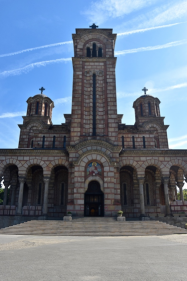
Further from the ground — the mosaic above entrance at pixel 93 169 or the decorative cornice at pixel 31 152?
the decorative cornice at pixel 31 152

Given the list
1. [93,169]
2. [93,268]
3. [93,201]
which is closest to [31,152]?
[93,169]

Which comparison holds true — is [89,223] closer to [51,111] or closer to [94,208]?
[94,208]

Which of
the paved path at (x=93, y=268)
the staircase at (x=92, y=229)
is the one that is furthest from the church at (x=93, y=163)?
the paved path at (x=93, y=268)

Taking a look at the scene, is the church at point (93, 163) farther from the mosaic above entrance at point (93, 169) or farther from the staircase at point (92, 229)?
the staircase at point (92, 229)

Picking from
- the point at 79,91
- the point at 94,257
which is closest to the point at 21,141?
the point at 79,91

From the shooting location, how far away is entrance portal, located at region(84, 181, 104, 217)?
22.5 m

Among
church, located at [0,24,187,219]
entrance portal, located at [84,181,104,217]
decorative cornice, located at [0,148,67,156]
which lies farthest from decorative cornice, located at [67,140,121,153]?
entrance portal, located at [84,181,104,217]

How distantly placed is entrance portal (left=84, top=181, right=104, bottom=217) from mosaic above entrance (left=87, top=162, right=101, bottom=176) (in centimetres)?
151

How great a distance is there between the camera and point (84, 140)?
2320cm

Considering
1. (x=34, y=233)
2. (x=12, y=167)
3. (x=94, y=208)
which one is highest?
(x=12, y=167)

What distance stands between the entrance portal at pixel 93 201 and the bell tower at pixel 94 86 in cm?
553

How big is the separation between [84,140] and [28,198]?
10.3 metres

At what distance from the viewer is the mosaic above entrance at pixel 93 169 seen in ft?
72.0

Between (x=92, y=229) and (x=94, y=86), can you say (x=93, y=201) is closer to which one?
(x=92, y=229)
